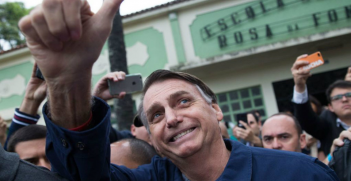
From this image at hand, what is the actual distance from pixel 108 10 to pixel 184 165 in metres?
0.95

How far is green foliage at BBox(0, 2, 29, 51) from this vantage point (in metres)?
19.6

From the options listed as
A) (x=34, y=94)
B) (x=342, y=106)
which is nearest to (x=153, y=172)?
(x=34, y=94)

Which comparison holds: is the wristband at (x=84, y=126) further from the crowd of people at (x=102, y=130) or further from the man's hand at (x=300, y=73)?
the man's hand at (x=300, y=73)

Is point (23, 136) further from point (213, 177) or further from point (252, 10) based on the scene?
point (252, 10)

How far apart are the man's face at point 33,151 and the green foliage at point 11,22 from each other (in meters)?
20.2

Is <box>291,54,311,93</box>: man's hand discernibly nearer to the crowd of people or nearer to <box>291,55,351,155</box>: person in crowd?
<box>291,55,351,155</box>: person in crowd

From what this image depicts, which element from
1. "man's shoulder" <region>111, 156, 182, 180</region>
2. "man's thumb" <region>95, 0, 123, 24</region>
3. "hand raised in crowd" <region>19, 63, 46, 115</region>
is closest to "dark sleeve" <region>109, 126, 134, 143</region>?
"hand raised in crowd" <region>19, 63, 46, 115</region>

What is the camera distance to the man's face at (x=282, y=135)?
2.91 metres

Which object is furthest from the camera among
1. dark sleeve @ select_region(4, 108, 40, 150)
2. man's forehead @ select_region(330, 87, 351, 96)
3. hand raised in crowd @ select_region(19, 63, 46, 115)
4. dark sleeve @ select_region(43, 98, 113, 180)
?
man's forehead @ select_region(330, 87, 351, 96)

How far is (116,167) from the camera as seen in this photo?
167cm

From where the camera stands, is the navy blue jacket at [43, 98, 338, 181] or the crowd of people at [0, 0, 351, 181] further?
the navy blue jacket at [43, 98, 338, 181]

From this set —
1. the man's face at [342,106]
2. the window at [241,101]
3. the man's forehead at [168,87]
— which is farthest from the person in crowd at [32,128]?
the window at [241,101]

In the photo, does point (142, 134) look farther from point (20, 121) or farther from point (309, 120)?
point (309, 120)

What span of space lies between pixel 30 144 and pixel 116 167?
104 cm
